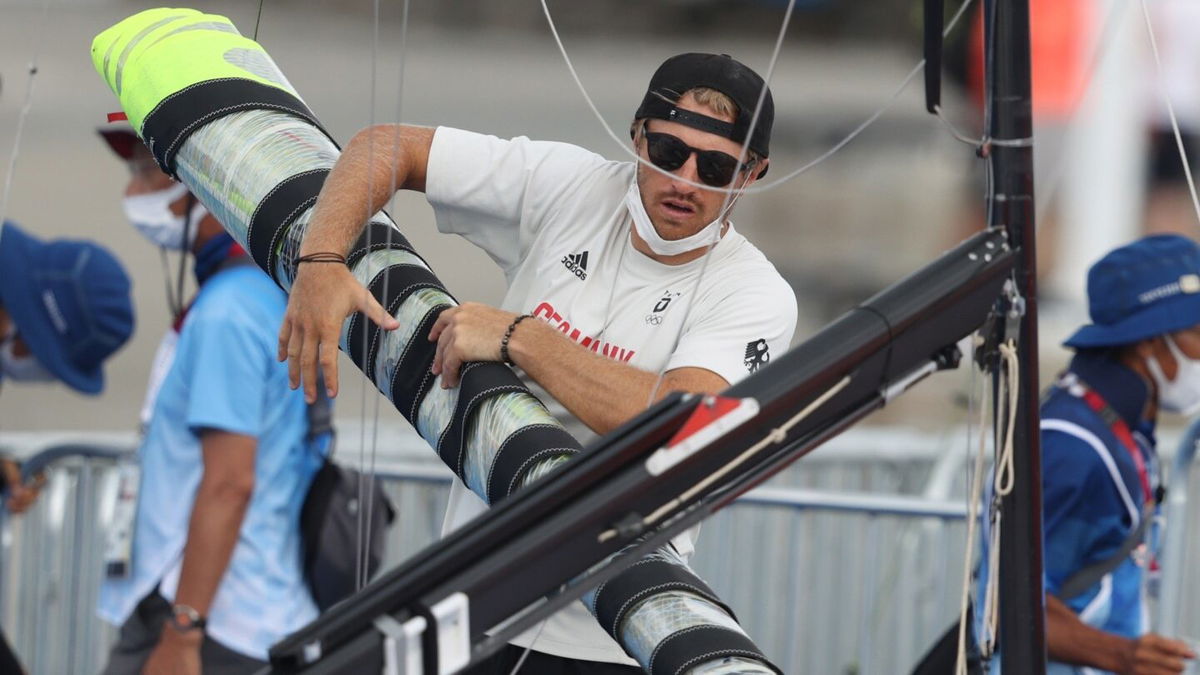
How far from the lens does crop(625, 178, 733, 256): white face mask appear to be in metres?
2.31

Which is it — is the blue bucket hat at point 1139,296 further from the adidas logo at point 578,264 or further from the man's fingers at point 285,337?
the man's fingers at point 285,337

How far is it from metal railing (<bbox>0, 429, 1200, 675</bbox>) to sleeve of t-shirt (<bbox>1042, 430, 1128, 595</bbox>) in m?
1.15

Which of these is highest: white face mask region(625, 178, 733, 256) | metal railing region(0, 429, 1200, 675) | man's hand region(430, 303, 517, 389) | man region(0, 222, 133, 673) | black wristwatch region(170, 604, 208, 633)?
white face mask region(625, 178, 733, 256)

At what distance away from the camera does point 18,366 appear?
470 cm

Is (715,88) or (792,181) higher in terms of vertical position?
(715,88)

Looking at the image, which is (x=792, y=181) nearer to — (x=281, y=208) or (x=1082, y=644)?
(x=1082, y=644)

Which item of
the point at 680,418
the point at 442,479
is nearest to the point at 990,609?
the point at 680,418

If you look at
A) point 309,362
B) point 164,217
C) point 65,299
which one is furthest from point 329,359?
point 65,299

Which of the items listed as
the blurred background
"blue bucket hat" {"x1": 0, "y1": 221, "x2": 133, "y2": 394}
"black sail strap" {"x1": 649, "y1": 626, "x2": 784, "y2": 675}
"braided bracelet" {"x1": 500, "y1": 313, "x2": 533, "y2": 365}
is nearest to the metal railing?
the blurred background

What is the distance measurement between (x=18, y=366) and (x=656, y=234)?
302 centimetres

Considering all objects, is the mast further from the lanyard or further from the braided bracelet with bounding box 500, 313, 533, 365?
the lanyard

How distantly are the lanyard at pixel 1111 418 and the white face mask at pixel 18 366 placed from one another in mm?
2945

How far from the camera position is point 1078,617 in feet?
11.2

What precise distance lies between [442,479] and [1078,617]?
2.05 metres
